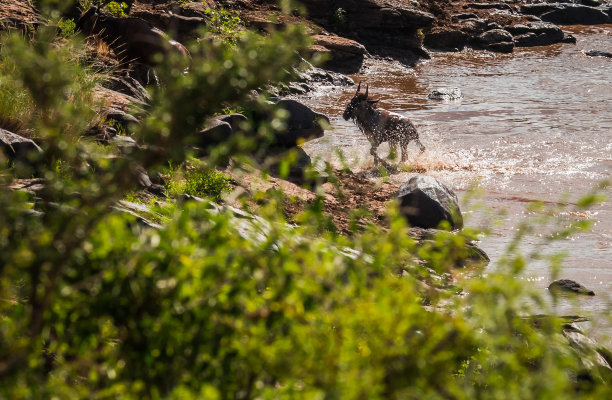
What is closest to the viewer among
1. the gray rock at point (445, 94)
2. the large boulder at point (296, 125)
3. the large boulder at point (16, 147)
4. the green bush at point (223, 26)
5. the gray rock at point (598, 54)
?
the large boulder at point (16, 147)

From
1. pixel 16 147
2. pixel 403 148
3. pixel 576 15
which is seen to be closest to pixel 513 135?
pixel 403 148

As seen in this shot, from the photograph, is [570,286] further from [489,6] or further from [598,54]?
[489,6]

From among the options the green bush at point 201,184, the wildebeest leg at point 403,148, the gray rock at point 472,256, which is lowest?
the wildebeest leg at point 403,148

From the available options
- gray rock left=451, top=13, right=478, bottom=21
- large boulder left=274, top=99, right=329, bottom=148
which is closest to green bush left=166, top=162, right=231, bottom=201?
large boulder left=274, top=99, right=329, bottom=148

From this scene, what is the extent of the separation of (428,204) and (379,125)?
3.46 meters

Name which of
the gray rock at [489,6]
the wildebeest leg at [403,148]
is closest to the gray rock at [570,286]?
the wildebeest leg at [403,148]

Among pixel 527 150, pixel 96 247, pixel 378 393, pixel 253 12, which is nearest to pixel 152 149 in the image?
pixel 96 247

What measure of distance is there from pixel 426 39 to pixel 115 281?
26.3m

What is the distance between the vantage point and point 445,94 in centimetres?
1922

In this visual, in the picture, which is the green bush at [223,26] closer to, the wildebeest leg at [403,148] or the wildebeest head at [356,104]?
the wildebeest head at [356,104]

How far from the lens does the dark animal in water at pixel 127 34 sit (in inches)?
496

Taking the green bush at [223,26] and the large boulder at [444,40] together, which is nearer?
the green bush at [223,26]

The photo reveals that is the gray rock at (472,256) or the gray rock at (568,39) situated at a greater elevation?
the gray rock at (472,256)

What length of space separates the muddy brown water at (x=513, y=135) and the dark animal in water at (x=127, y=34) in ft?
9.78
